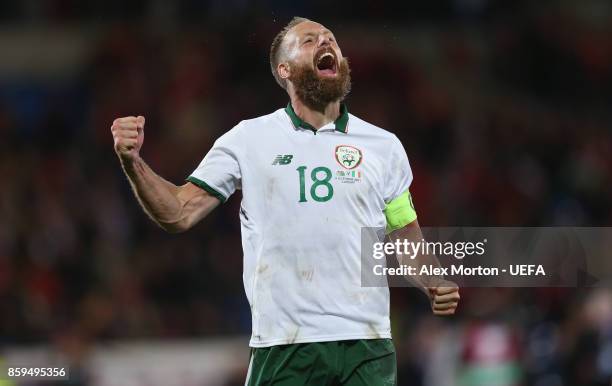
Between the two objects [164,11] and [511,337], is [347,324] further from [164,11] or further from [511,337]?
[164,11]

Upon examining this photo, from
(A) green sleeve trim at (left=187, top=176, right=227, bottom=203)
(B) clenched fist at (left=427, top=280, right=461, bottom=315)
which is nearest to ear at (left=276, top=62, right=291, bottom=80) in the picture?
(A) green sleeve trim at (left=187, top=176, right=227, bottom=203)

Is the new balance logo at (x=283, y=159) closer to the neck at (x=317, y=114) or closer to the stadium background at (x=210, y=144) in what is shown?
the neck at (x=317, y=114)

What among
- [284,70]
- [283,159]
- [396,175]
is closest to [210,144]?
[284,70]

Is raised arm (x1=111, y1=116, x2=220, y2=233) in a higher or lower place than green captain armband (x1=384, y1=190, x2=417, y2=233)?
higher

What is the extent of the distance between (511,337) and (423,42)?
15.7 ft

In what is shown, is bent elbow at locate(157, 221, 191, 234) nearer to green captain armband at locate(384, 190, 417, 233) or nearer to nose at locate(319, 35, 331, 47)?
green captain armband at locate(384, 190, 417, 233)

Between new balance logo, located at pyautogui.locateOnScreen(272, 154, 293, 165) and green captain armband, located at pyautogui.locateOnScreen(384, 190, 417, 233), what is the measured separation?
0.43m

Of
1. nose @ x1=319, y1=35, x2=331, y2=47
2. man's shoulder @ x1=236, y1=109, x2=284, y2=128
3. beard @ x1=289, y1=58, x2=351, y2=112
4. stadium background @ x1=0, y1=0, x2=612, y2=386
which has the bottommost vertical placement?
stadium background @ x1=0, y1=0, x2=612, y2=386

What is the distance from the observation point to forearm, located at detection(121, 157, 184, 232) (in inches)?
168

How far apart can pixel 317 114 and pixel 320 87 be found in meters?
0.10

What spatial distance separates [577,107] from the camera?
12531 mm

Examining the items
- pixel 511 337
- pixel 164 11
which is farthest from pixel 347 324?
pixel 164 11

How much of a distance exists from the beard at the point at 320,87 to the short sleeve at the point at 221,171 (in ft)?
1.09

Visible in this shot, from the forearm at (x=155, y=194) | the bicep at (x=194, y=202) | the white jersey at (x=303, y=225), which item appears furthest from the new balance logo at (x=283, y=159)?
the forearm at (x=155, y=194)
